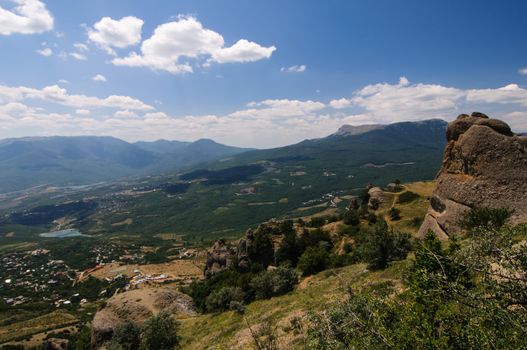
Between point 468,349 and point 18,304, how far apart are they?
495 ft

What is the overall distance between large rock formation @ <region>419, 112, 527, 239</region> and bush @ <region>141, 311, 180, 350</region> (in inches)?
1248

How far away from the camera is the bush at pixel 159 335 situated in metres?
31.1

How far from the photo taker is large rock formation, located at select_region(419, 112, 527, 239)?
102 ft

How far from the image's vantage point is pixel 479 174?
34.1 meters

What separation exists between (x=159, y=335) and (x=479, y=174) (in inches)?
1506

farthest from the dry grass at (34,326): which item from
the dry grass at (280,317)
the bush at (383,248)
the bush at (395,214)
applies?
the bush at (395,214)

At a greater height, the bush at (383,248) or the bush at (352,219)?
the bush at (383,248)

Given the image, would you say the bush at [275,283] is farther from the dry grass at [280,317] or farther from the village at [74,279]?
the village at [74,279]

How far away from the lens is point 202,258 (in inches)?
5945

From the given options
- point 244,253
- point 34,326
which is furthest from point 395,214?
point 34,326

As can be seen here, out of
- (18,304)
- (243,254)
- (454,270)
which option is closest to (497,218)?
(454,270)

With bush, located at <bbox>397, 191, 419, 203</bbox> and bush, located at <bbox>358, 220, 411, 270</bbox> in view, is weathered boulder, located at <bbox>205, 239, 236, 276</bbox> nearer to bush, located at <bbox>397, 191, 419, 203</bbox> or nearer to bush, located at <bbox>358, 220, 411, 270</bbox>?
bush, located at <bbox>397, 191, 419, 203</bbox>

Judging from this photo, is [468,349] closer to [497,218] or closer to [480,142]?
[497,218]

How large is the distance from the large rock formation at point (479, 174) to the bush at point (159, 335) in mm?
31706
